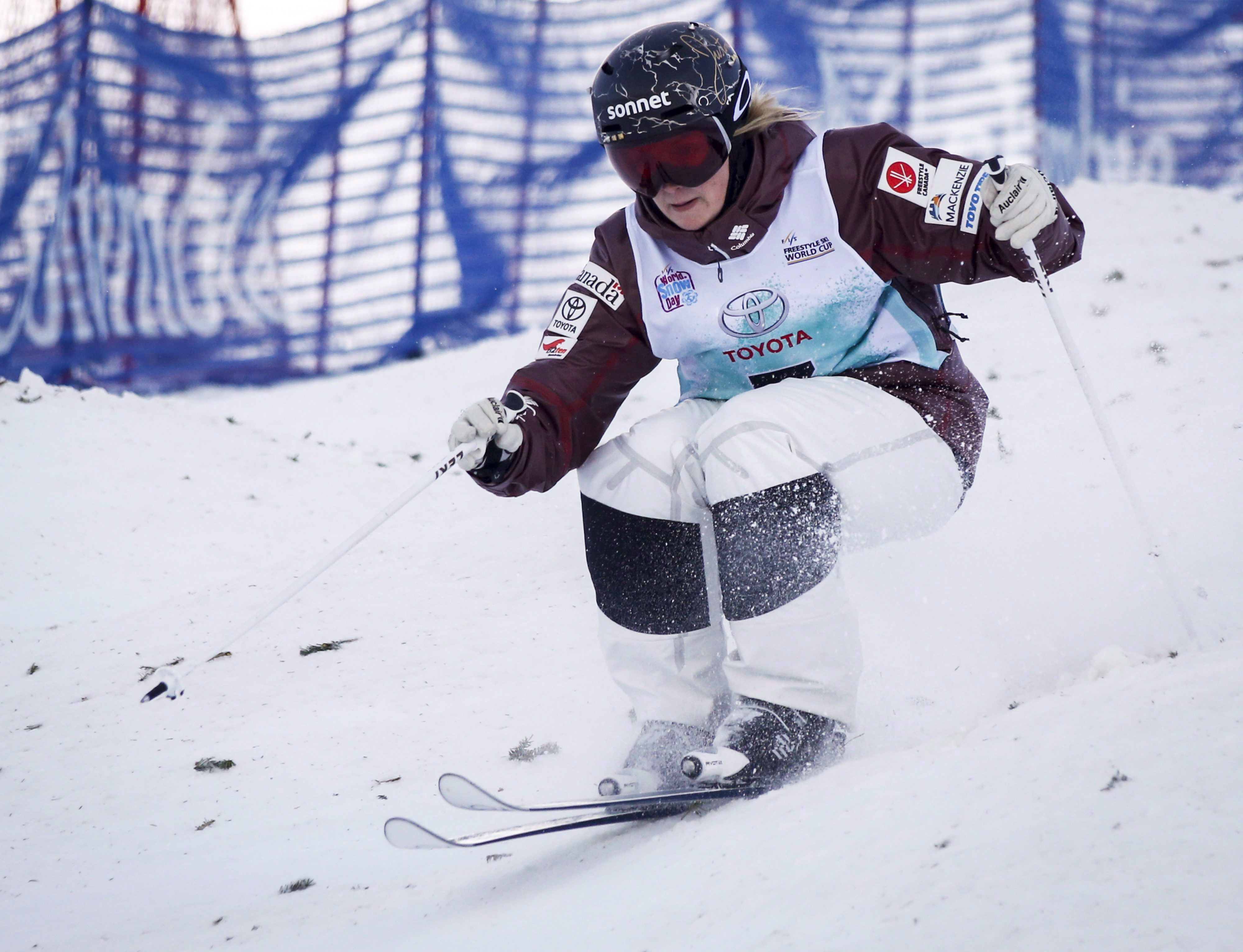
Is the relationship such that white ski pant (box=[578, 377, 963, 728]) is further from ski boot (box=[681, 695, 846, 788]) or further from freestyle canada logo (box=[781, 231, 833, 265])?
freestyle canada logo (box=[781, 231, 833, 265])

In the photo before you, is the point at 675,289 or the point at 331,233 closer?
the point at 675,289

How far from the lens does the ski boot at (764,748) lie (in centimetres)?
209

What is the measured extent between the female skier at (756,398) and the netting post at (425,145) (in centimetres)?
568

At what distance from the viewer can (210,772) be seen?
2.85 metres

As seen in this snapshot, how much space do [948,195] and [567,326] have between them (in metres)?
0.96

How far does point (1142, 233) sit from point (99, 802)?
646cm

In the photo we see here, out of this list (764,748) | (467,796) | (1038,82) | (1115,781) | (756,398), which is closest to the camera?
(1115,781)

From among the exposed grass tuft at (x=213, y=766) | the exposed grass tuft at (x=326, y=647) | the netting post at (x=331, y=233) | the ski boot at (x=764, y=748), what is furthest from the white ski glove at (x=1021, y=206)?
the netting post at (x=331, y=233)

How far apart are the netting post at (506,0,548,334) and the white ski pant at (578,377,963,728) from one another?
5686 mm

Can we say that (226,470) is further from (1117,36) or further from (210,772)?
(1117,36)

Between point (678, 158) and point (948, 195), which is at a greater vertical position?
point (678, 158)

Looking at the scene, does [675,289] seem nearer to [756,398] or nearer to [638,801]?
[756,398]

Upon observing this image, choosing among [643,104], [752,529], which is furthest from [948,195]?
[752,529]

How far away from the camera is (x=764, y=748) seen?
2.15 metres
